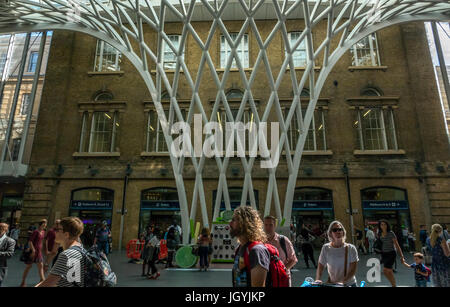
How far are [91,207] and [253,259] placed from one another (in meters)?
17.8


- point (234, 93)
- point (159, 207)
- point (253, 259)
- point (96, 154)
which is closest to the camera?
point (253, 259)

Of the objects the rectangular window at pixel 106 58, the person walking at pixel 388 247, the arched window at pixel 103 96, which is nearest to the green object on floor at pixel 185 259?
the person walking at pixel 388 247

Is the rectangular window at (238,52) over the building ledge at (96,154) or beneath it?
over

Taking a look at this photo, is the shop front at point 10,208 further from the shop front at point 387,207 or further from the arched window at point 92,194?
the shop front at point 387,207

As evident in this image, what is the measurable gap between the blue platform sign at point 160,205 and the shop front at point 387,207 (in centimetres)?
1073

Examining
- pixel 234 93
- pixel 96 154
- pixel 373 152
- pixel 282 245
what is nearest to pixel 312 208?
pixel 373 152

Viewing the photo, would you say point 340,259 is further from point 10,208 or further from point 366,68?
point 10,208

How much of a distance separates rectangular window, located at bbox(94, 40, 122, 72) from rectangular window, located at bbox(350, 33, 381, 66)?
1545 centimetres

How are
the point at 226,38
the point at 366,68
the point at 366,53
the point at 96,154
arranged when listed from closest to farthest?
the point at 226,38
the point at 96,154
the point at 366,68
the point at 366,53

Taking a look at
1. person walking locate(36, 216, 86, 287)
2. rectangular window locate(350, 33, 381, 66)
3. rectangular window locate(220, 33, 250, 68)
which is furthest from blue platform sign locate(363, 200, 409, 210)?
person walking locate(36, 216, 86, 287)

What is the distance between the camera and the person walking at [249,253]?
7.26 ft

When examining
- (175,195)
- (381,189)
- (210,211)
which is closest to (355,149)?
(381,189)

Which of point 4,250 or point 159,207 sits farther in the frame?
point 159,207

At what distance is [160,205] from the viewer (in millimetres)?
17859
